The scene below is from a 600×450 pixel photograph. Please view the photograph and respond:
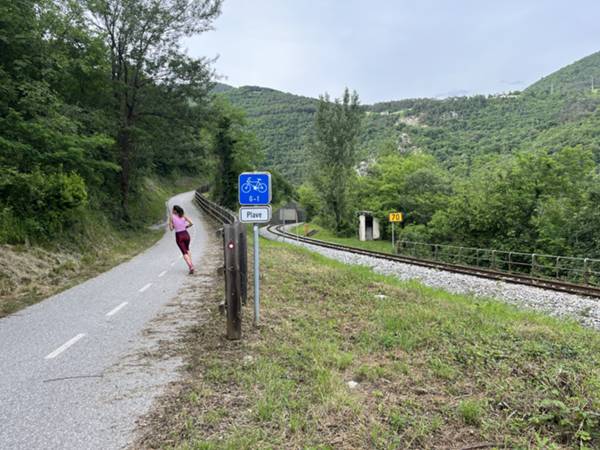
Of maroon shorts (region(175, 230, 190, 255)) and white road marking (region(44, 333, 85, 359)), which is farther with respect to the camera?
maroon shorts (region(175, 230, 190, 255))

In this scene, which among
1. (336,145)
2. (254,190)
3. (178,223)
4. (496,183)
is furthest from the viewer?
(336,145)

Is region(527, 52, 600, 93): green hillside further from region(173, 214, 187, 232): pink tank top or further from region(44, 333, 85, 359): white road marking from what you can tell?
region(44, 333, 85, 359): white road marking

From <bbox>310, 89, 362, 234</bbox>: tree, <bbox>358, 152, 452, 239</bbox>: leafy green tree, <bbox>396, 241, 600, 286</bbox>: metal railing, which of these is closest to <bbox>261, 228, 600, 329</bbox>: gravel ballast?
<bbox>396, 241, 600, 286</bbox>: metal railing

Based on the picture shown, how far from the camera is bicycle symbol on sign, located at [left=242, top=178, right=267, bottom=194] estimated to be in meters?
6.28

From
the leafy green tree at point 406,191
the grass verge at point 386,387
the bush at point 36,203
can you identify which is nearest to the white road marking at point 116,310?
the grass verge at point 386,387

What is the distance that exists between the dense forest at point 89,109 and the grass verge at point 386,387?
359 inches

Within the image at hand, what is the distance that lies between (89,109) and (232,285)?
18.4m

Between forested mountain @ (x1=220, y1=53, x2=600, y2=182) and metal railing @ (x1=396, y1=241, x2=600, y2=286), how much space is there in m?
40.4

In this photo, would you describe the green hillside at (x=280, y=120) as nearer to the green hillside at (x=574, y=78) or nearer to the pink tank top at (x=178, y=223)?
the green hillside at (x=574, y=78)

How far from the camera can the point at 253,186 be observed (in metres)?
6.29

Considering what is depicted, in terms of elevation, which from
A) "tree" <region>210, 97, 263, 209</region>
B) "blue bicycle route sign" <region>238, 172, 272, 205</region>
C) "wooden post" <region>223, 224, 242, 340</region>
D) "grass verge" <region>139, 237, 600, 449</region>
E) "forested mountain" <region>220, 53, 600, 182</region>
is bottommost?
"grass verge" <region>139, 237, 600, 449</region>

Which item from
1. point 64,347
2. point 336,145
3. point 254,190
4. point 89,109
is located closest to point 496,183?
point 336,145

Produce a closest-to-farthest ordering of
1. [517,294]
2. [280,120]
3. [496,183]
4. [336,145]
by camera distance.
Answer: [517,294]
[496,183]
[336,145]
[280,120]

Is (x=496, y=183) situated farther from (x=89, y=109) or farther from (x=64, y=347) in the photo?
(x=64, y=347)
